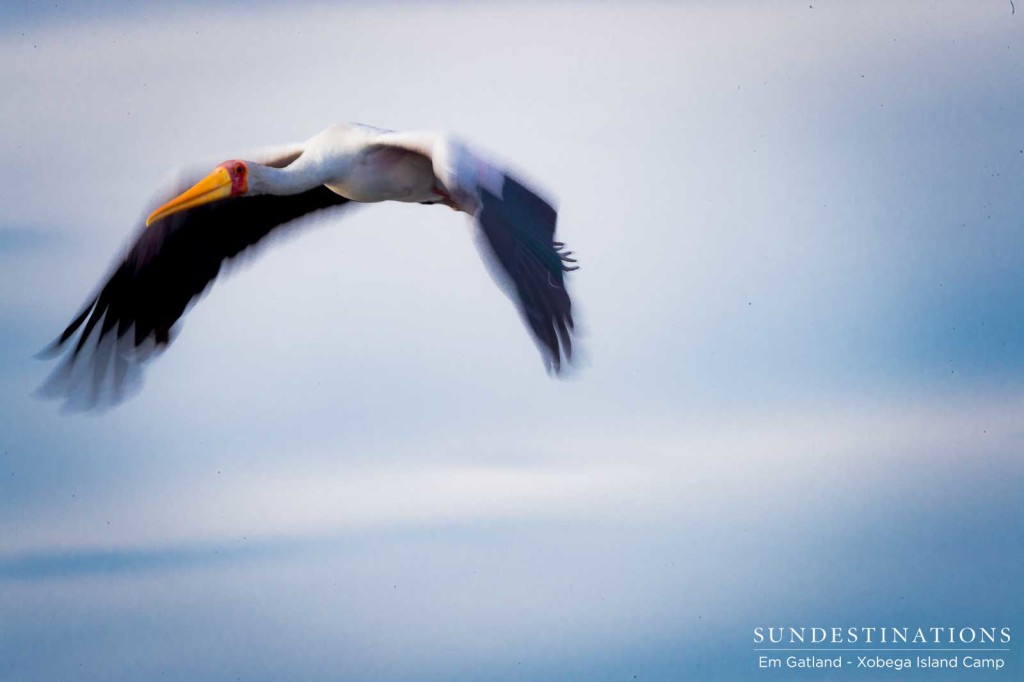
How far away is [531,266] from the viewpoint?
14.1 ft

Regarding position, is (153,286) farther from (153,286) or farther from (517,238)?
(517,238)

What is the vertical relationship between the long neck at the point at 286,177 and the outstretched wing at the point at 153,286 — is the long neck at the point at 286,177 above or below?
above

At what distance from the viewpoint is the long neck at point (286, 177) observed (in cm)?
485

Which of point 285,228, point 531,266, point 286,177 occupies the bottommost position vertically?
point 531,266

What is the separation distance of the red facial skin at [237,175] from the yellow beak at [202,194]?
12 millimetres

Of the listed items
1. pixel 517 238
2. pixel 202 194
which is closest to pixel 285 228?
pixel 202 194

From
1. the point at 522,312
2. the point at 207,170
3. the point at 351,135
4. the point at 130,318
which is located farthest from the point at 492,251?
the point at 130,318

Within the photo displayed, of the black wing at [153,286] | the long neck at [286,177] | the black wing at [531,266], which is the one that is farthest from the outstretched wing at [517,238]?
the black wing at [153,286]

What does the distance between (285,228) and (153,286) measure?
1.62 feet

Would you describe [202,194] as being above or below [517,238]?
above

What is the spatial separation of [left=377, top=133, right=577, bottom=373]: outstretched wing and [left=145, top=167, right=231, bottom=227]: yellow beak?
2.31ft

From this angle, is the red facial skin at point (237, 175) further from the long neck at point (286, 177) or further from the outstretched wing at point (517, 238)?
the outstretched wing at point (517, 238)

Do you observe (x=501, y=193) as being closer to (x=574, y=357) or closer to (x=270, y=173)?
(x=574, y=357)

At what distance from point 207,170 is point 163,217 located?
0.29m
